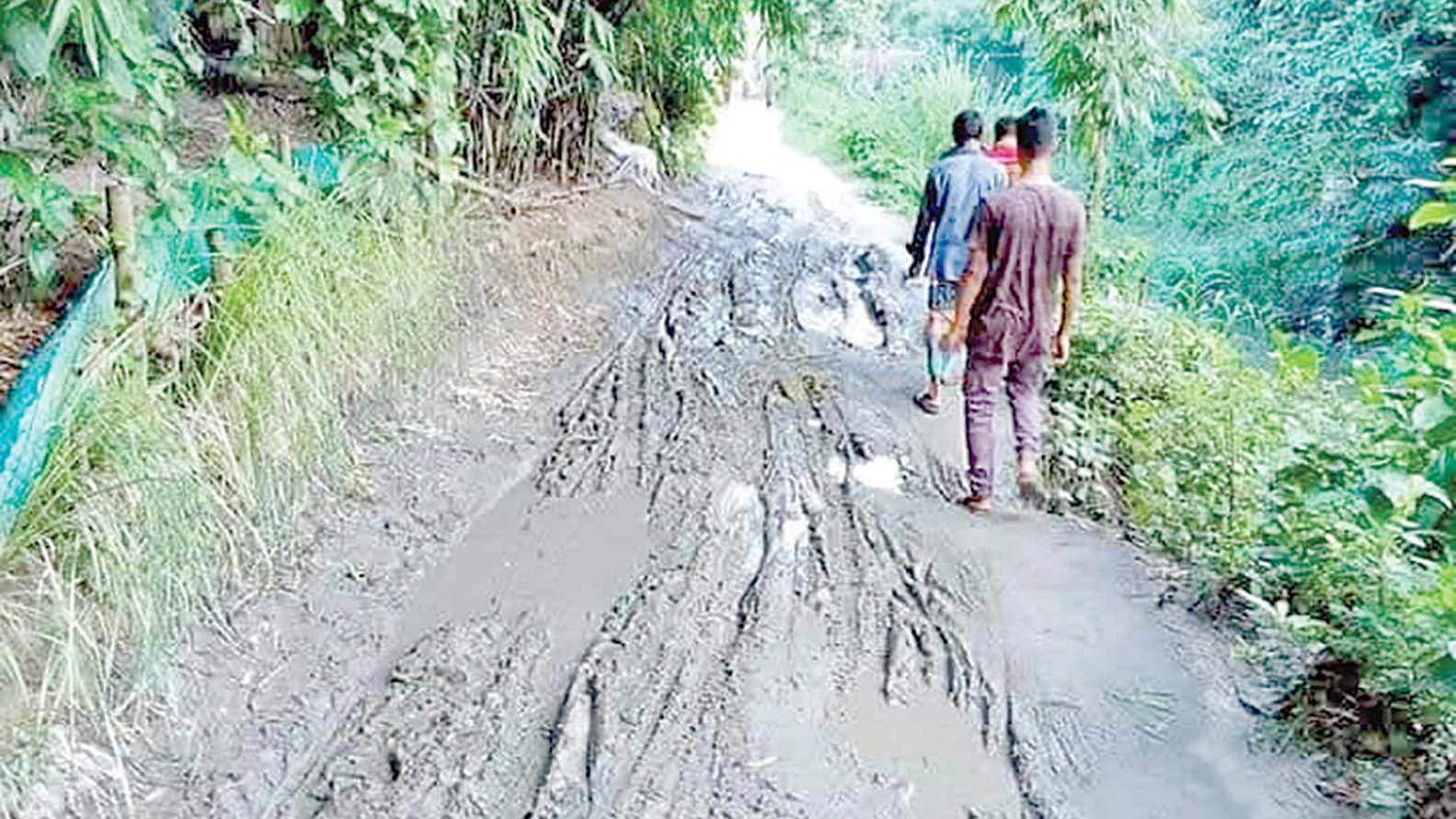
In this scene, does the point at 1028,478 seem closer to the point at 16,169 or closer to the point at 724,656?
the point at 724,656

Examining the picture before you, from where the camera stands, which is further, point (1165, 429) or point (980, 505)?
point (1165, 429)

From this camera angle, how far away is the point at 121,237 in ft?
9.74

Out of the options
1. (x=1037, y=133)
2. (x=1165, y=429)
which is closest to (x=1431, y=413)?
(x=1037, y=133)

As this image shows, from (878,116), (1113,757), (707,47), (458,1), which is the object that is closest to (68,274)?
(458,1)

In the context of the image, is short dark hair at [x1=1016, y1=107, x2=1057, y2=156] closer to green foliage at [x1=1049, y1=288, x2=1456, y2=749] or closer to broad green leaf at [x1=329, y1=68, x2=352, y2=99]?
green foliage at [x1=1049, y1=288, x2=1456, y2=749]

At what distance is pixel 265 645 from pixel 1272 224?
8353 millimetres

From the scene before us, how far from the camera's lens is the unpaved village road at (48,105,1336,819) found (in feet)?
8.23

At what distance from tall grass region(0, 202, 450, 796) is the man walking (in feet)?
6.51


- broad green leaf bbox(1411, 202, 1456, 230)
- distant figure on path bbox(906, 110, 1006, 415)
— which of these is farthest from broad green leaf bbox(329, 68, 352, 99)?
broad green leaf bbox(1411, 202, 1456, 230)

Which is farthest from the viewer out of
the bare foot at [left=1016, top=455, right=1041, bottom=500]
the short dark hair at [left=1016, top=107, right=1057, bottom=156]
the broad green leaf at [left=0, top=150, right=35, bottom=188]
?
the bare foot at [left=1016, top=455, right=1041, bottom=500]

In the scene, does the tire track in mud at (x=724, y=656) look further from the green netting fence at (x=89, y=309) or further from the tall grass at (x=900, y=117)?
the tall grass at (x=900, y=117)

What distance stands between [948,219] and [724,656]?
2.53 m

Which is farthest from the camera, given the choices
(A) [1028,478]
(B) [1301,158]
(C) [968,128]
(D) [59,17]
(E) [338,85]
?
(B) [1301,158]

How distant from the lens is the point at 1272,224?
908 centimetres
